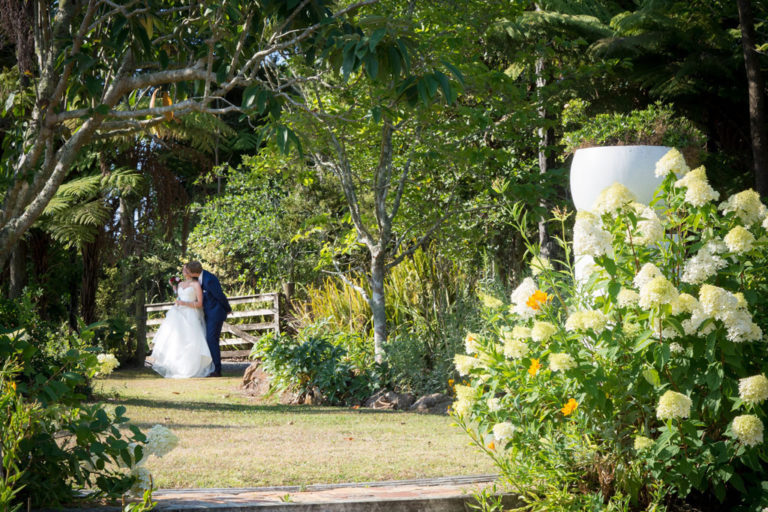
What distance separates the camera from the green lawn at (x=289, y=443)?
163 inches

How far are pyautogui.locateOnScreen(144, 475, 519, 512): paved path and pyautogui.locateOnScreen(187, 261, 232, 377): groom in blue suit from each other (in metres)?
8.82

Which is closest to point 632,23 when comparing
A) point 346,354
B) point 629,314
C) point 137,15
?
point 346,354

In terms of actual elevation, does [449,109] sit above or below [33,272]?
above

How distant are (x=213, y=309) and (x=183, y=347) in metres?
0.78

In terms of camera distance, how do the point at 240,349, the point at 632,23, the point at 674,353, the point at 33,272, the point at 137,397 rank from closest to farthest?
the point at 674,353
the point at 137,397
the point at 632,23
the point at 33,272
the point at 240,349

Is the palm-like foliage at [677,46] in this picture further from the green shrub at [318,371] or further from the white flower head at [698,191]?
the white flower head at [698,191]

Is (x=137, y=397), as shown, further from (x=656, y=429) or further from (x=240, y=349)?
(x=240, y=349)

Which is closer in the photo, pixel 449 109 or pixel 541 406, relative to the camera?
pixel 541 406

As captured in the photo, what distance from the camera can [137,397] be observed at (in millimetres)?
8422

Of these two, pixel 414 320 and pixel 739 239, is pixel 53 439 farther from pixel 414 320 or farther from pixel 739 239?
pixel 414 320

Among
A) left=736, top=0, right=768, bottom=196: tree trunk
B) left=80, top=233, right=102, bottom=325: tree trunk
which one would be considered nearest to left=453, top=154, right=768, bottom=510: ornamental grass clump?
left=736, top=0, right=768, bottom=196: tree trunk

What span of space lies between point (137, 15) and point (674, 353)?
13.0 feet

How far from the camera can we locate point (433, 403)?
773 centimetres

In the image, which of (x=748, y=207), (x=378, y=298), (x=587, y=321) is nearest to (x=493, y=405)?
→ (x=587, y=321)
